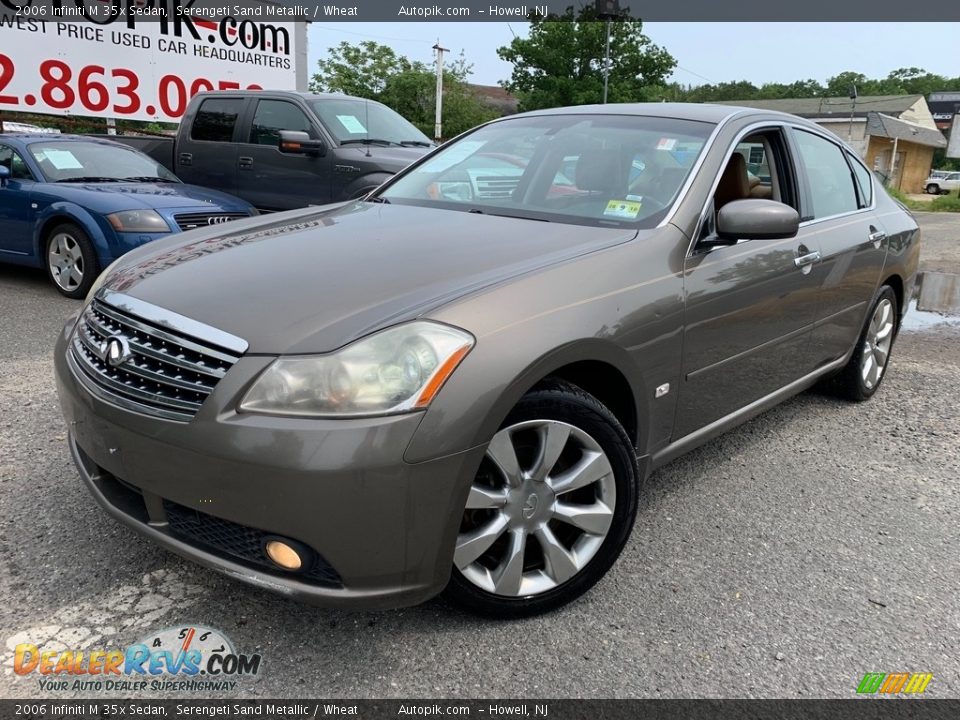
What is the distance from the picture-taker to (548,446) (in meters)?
2.33

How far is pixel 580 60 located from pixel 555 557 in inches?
2037

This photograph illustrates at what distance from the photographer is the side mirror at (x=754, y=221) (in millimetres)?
2865

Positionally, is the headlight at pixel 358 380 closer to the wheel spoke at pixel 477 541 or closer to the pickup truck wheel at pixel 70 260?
the wheel spoke at pixel 477 541

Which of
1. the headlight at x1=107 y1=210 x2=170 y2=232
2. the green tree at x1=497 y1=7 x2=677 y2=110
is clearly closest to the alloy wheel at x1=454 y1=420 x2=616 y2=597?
the headlight at x1=107 y1=210 x2=170 y2=232

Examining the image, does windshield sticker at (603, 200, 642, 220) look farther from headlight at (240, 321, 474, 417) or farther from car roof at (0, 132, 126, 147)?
car roof at (0, 132, 126, 147)

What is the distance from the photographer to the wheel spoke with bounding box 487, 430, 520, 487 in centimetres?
218

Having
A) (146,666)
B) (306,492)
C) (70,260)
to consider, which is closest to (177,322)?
(306,492)

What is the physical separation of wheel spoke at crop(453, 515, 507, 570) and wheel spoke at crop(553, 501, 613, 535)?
211 mm

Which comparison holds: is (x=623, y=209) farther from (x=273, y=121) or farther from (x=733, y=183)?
(x=273, y=121)

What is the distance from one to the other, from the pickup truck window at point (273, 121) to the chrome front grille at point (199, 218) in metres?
1.70

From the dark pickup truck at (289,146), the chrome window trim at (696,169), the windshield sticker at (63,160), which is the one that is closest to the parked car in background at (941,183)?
the dark pickup truck at (289,146)

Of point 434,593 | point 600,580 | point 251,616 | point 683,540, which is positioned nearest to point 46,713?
point 251,616

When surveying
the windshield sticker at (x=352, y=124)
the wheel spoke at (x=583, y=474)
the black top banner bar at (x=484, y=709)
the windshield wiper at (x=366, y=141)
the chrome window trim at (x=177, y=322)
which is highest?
the windshield sticker at (x=352, y=124)

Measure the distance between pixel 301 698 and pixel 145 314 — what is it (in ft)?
3.82
